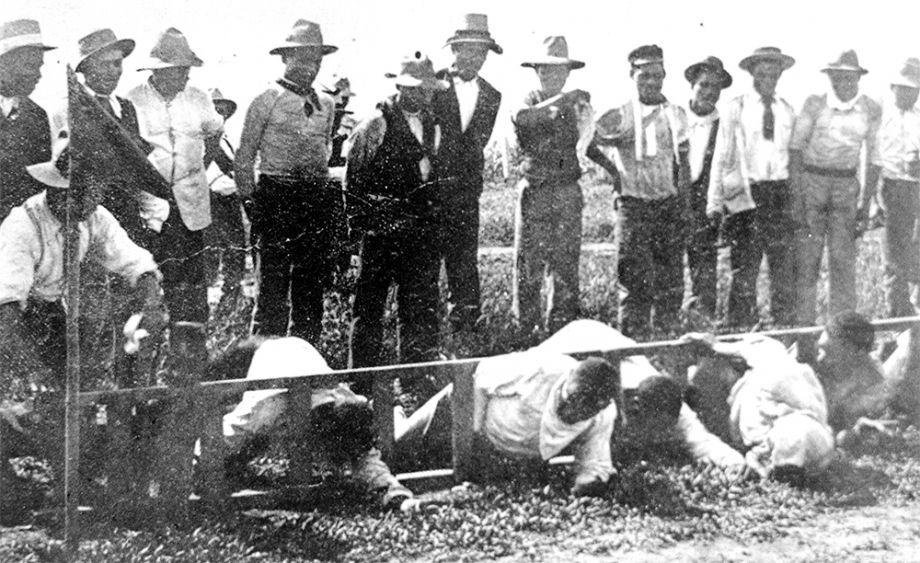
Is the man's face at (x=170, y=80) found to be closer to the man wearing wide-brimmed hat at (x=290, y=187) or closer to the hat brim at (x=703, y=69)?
the man wearing wide-brimmed hat at (x=290, y=187)

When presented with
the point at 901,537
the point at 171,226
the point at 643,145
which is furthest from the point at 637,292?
the point at 171,226

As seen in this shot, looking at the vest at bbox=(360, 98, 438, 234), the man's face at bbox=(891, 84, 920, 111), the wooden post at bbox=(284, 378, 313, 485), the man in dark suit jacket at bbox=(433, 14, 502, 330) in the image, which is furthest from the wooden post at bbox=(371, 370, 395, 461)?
the man's face at bbox=(891, 84, 920, 111)

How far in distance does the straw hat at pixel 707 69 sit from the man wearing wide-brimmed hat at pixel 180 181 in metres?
2.39

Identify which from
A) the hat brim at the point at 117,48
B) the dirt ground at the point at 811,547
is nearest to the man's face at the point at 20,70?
the hat brim at the point at 117,48

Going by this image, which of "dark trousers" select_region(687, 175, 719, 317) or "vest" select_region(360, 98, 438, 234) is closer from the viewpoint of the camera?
"vest" select_region(360, 98, 438, 234)

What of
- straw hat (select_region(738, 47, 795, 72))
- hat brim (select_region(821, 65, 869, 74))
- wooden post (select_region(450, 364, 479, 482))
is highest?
straw hat (select_region(738, 47, 795, 72))

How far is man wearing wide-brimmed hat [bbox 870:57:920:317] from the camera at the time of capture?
606 cm

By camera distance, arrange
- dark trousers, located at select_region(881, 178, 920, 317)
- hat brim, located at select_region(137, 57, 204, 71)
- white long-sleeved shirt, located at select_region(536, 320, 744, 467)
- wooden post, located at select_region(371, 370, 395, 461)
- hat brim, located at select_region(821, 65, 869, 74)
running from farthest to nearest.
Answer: dark trousers, located at select_region(881, 178, 920, 317), hat brim, located at select_region(821, 65, 869, 74), white long-sleeved shirt, located at select_region(536, 320, 744, 467), wooden post, located at select_region(371, 370, 395, 461), hat brim, located at select_region(137, 57, 204, 71)

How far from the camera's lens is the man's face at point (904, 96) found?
6.03 m

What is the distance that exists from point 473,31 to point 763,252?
1984mm

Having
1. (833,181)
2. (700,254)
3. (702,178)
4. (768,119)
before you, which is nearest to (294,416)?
(700,254)

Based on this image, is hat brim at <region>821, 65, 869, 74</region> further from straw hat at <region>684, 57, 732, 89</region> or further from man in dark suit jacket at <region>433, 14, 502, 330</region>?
man in dark suit jacket at <region>433, 14, 502, 330</region>

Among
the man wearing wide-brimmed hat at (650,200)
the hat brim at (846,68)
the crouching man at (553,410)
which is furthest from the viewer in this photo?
the hat brim at (846,68)

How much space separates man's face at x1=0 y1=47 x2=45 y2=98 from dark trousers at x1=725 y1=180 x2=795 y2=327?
3.51 meters
